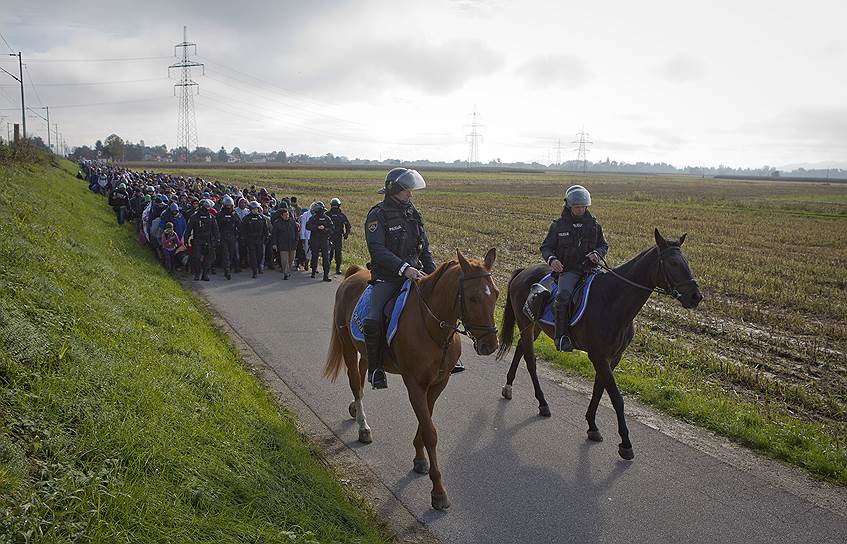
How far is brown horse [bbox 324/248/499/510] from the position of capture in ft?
18.1

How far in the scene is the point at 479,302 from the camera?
550 cm

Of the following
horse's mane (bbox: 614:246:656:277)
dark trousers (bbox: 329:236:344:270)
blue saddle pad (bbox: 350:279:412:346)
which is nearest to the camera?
blue saddle pad (bbox: 350:279:412:346)

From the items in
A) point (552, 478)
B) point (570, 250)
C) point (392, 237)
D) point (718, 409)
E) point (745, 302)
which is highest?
point (392, 237)

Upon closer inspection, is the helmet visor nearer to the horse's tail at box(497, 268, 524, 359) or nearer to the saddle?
the saddle

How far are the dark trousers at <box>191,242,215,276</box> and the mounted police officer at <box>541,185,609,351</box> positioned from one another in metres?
11.4

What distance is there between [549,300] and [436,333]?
2871mm

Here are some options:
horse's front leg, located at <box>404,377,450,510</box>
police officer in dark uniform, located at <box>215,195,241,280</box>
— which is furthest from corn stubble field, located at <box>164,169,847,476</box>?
horse's front leg, located at <box>404,377,450,510</box>

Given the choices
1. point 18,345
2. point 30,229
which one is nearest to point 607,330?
point 18,345

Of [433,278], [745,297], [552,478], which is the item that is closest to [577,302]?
[552,478]

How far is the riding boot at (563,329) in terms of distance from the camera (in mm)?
8023

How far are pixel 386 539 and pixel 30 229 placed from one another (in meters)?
9.36

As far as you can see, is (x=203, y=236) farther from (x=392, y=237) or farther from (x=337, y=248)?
(x=392, y=237)

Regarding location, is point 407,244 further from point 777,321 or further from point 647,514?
point 777,321

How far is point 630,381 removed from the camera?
8969mm
